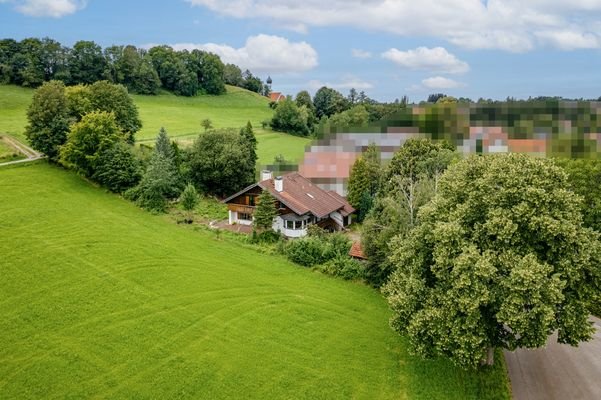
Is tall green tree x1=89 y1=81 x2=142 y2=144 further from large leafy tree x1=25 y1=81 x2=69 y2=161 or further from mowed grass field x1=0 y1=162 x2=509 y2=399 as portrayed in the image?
mowed grass field x1=0 y1=162 x2=509 y2=399

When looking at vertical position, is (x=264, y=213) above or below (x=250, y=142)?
below

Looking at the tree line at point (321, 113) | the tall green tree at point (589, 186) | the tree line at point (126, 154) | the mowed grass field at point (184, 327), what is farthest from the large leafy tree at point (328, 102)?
the mowed grass field at point (184, 327)

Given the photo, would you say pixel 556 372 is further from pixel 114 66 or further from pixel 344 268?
pixel 114 66

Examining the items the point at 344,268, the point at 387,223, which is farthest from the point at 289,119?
the point at 387,223

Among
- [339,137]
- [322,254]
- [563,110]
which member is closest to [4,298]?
[322,254]

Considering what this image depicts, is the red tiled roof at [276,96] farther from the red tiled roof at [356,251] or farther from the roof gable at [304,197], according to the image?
the red tiled roof at [356,251]

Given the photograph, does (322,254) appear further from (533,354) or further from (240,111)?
(240,111)
